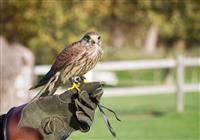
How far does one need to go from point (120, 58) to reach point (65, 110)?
38.7 m

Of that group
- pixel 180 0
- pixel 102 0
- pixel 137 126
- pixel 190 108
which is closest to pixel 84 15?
pixel 102 0

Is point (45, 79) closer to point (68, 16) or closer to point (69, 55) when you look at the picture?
point (69, 55)

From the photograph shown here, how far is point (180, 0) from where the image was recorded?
2858cm

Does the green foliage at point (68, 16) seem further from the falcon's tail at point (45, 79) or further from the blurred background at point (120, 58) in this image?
the falcon's tail at point (45, 79)

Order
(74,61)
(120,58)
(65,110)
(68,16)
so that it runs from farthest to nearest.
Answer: (120,58) → (68,16) → (74,61) → (65,110)

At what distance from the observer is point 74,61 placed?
13.0 ft

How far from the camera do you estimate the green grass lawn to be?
12.8 metres

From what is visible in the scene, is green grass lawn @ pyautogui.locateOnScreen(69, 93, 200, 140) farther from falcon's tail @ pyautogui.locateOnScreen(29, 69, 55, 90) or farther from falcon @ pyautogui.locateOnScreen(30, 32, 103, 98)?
falcon's tail @ pyautogui.locateOnScreen(29, 69, 55, 90)

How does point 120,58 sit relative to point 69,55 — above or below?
below

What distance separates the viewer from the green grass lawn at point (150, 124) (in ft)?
42.0

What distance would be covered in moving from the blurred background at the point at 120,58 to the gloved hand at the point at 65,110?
8929 mm

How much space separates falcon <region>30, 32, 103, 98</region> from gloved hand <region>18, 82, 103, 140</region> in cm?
78

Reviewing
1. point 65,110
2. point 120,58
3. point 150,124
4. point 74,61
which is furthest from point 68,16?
point 65,110

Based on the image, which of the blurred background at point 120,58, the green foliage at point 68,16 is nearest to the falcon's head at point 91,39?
the blurred background at point 120,58
